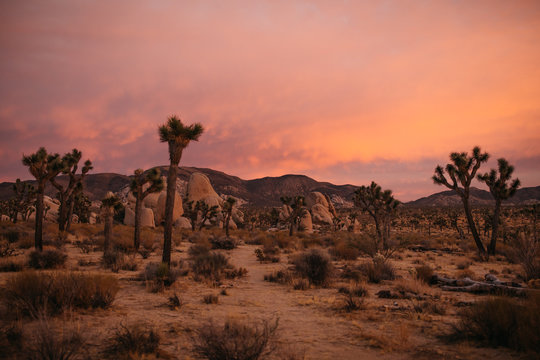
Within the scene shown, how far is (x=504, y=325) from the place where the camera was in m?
5.21

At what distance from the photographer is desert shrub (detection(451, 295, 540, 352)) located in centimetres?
473

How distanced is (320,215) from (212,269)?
181 ft

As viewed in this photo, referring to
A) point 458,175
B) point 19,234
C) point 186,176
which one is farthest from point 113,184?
point 458,175

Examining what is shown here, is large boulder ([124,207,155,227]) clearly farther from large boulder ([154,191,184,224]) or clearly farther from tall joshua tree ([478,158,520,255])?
tall joshua tree ([478,158,520,255])

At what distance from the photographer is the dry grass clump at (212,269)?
1178 cm

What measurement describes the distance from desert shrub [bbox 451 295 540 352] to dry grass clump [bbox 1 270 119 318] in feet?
24.6

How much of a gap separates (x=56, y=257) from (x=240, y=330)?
11168 mm

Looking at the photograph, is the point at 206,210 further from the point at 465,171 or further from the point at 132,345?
the point at 132,345

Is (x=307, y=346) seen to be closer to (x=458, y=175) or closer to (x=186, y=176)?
(x=458, y=175)

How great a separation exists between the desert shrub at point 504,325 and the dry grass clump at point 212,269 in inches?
323

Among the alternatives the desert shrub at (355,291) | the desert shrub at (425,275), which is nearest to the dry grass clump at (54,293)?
the desert shrub at (355,291)

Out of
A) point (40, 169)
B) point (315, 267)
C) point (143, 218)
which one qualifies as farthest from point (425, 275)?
point (143, 218)

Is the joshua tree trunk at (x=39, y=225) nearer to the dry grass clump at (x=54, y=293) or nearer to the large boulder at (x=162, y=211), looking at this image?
the dry grass clump at (x=54, y=293)

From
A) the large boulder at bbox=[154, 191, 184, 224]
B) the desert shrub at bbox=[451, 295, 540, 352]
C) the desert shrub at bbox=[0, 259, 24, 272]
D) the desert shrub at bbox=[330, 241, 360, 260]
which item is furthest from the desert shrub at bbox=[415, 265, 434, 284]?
the large boulder at bbox=[154, 191, 184, 224]
